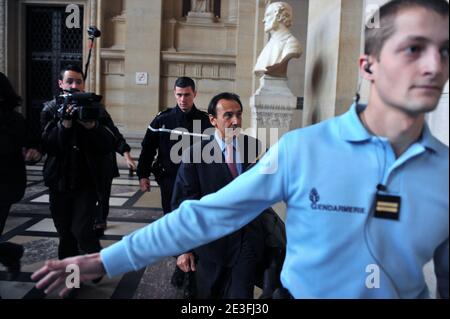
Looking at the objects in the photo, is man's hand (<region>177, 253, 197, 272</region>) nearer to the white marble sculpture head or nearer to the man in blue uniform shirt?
the man in blue uniform shirt

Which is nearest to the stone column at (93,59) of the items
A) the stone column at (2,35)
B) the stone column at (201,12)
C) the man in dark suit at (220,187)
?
the stone column at (2,35)

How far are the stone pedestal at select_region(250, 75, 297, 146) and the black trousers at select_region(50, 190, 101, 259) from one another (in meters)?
2.10

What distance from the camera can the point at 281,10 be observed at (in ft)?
14.6

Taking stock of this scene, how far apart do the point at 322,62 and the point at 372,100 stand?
3.11m

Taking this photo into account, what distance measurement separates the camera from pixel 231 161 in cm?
228

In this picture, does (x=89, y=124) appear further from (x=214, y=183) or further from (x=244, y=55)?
(x=244, y=55)

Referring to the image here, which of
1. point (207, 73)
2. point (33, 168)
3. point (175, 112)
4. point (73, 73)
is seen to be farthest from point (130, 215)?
point (207, 73)

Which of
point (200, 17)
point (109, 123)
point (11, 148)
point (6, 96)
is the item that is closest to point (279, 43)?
point (109, 123)

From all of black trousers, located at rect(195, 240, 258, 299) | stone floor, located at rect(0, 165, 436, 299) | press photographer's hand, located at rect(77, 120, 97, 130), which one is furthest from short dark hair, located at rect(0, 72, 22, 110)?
black trousers, located at rect(195, 240, 258, 299)

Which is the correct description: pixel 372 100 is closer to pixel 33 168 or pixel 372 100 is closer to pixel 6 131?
pixel 6 131

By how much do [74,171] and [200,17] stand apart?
7.61 metres

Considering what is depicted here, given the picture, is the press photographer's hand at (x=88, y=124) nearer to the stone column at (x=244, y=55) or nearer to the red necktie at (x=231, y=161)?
the red necktie at (x=231, y=161)

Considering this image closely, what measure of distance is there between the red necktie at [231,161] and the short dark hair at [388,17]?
1373 millimetres

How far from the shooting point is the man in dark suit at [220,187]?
2148mm
